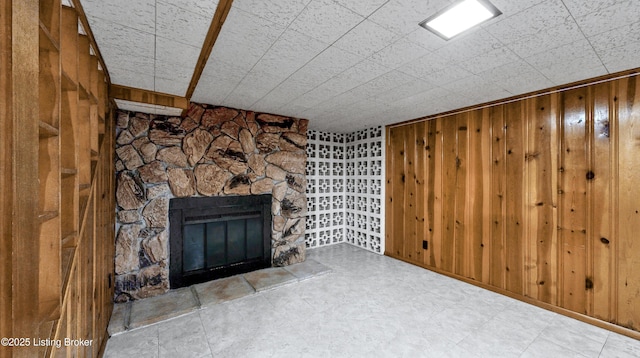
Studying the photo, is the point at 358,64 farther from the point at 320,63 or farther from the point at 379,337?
the point at 379,337

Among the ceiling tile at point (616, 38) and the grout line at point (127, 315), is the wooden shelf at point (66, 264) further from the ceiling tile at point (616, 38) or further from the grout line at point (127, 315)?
the ceiling tile at point (616, 38)

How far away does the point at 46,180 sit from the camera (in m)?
0.89

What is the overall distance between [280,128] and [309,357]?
8.57ft

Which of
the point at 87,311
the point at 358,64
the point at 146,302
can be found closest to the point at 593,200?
the point at 358,64

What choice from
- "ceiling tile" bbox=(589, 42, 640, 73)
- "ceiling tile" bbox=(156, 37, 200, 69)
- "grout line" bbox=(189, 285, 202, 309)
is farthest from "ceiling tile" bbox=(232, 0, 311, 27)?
"grout line" bbox=(189, 285, 202, 309)

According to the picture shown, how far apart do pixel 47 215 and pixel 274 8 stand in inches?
49.9

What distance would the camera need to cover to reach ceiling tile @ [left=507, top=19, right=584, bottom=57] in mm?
1436

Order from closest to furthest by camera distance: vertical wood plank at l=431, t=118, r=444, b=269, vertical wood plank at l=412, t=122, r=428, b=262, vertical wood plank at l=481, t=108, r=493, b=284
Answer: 1. vertical wood plank at l=481, t=108, r=493, b=284
2. vertical wood plank at l=431, t=118, r=444, b=269
3. vertical wood plank at l=412, t=122, r=428, b=262

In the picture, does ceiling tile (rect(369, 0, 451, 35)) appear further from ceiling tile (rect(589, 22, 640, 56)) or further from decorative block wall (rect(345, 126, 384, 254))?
decorative block wall (rect(345, 126, 384, 254))

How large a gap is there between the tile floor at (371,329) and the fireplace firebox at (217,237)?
591mm

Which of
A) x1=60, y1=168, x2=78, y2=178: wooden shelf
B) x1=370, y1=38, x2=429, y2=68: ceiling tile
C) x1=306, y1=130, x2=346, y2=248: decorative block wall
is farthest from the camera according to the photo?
x1=306, y1=130, x2=346, y2=248: decorative block wall

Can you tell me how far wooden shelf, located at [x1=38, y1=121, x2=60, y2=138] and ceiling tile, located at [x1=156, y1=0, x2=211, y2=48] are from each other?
0.72 m

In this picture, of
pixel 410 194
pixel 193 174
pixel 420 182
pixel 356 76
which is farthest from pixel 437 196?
pixel 193 174

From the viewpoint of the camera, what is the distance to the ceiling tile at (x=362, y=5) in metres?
1.23
